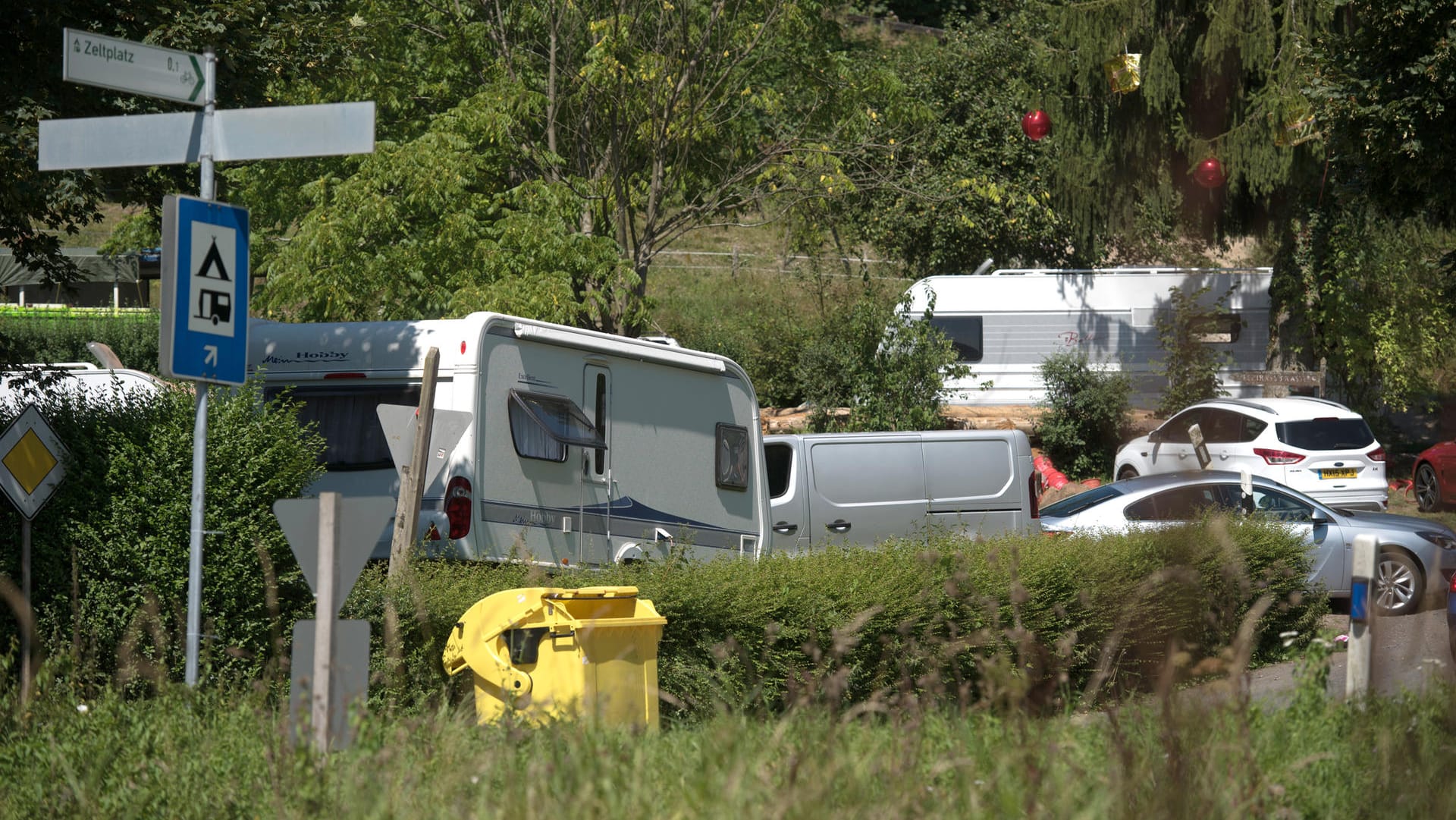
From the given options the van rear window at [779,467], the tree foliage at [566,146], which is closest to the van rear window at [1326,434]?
the tree foliage at [566,146]

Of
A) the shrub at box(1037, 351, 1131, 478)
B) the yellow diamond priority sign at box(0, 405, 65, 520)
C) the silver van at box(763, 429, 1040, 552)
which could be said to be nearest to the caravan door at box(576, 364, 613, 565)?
the silver van at box(763, 429, 1040, 552)

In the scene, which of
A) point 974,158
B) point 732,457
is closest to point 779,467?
point 732,457

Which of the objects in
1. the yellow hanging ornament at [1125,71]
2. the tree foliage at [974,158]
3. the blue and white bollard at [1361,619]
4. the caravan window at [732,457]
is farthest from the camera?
the tree foliage at [974,158]

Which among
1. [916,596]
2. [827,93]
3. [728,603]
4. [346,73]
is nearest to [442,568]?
[728,603]

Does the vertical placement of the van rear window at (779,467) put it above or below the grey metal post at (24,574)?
above

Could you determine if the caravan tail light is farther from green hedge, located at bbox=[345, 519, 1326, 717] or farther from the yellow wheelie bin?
the yellow wheelie bin

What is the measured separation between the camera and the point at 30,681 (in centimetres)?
698

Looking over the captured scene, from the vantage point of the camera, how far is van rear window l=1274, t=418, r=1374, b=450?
65.2 feet

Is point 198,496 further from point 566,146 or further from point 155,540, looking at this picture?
point 566,146

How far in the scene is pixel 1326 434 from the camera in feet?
65.7

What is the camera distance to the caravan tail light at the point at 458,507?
9992 mm

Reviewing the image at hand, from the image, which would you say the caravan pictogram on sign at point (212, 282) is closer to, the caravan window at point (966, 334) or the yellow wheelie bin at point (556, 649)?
the yellow wheelie bin at point (556, 649)

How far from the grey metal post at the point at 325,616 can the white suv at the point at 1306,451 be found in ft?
53.6

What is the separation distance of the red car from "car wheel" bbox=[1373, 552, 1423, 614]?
806 centimetres
